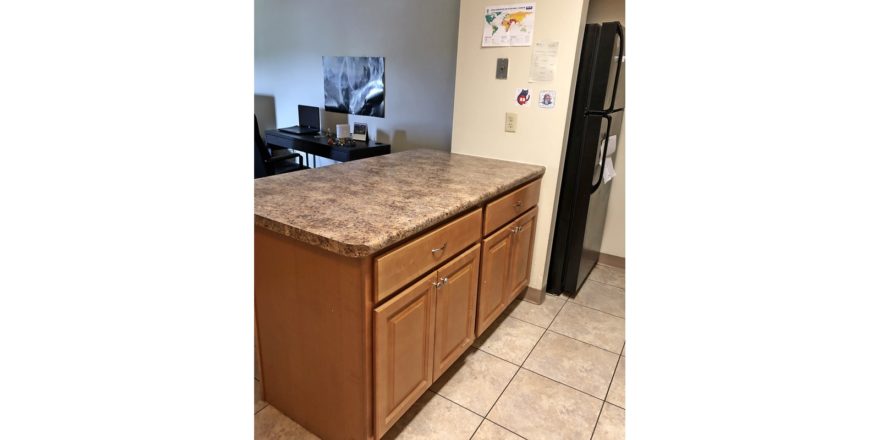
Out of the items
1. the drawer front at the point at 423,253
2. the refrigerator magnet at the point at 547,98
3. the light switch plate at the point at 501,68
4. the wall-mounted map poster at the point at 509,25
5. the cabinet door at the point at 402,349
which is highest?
the wall-mounted map poster at the point at 509,25

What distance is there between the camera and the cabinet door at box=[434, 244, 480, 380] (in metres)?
1.62

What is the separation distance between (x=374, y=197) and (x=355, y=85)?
293 cm

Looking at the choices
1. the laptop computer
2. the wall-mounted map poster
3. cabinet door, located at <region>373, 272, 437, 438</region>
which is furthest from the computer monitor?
cabinet door, located at <region>373, 272, 437, 438</region>

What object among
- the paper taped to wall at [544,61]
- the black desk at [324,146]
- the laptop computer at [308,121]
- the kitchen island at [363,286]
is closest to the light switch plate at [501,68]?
the paper taped to wall at [544,61]

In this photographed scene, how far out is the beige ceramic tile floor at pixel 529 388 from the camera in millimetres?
1614

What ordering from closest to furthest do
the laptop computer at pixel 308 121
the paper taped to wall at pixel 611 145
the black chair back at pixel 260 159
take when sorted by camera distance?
the paper taped to wall at pixel 611 145
the black chair back at pixel 260 159
the laptop computer at pixel 308 121

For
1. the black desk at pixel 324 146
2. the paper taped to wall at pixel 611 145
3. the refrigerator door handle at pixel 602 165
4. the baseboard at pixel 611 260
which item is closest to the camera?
the refrigerator door handle at pixel 602 165

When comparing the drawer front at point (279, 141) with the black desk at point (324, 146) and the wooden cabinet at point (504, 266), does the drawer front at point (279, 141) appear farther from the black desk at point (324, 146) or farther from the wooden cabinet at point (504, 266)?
the wooden cabinet at point (504, 266)

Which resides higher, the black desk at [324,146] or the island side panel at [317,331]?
the black desk at [324,146]

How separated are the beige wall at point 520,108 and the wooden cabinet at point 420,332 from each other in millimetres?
775

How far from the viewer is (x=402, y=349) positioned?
56.6 inches
